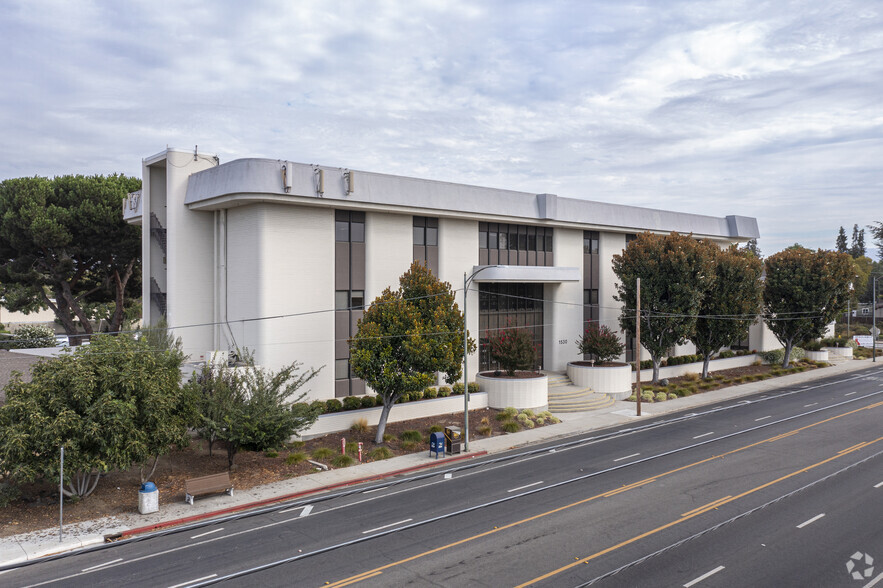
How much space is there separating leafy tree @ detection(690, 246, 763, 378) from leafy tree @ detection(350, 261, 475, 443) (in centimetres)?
2399

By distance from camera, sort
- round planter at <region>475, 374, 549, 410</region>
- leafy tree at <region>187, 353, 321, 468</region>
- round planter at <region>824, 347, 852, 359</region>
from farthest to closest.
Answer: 1. round planter at <region>824, 347, 852, 359</region>
2. round planter at <region>475, 374, 549, 410</region>
3. leafy tree at <region>187, 353, 321, 468</region>

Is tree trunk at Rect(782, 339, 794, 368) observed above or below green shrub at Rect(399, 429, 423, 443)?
above

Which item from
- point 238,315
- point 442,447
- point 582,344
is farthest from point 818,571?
point 582,344

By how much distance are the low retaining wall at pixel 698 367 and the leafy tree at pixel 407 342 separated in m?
20.1

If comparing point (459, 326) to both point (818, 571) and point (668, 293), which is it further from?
point (668, 293)

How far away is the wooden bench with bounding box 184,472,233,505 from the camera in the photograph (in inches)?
757

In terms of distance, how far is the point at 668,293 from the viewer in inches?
1571

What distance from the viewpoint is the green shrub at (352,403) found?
29281 mm

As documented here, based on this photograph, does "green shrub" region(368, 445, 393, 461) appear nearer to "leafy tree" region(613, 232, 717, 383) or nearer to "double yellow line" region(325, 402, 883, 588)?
"double yellow line" region(325, 402, 883, 588)

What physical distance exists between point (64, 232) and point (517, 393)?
3374 cm

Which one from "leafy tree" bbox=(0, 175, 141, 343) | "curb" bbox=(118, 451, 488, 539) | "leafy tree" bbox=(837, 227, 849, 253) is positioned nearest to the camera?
"curb" bbox=(118, 451, 488, 539)

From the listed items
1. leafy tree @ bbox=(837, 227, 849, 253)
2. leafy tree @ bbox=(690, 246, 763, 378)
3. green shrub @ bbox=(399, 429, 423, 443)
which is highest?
leafy tree @ bbox=(837, 227, 849, 253)

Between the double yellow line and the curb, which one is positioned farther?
the curb

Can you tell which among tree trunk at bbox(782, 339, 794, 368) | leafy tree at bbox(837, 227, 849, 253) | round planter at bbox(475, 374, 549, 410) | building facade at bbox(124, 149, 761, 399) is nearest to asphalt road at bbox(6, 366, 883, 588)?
round planter at bbox(475, 374, 549, 410)
